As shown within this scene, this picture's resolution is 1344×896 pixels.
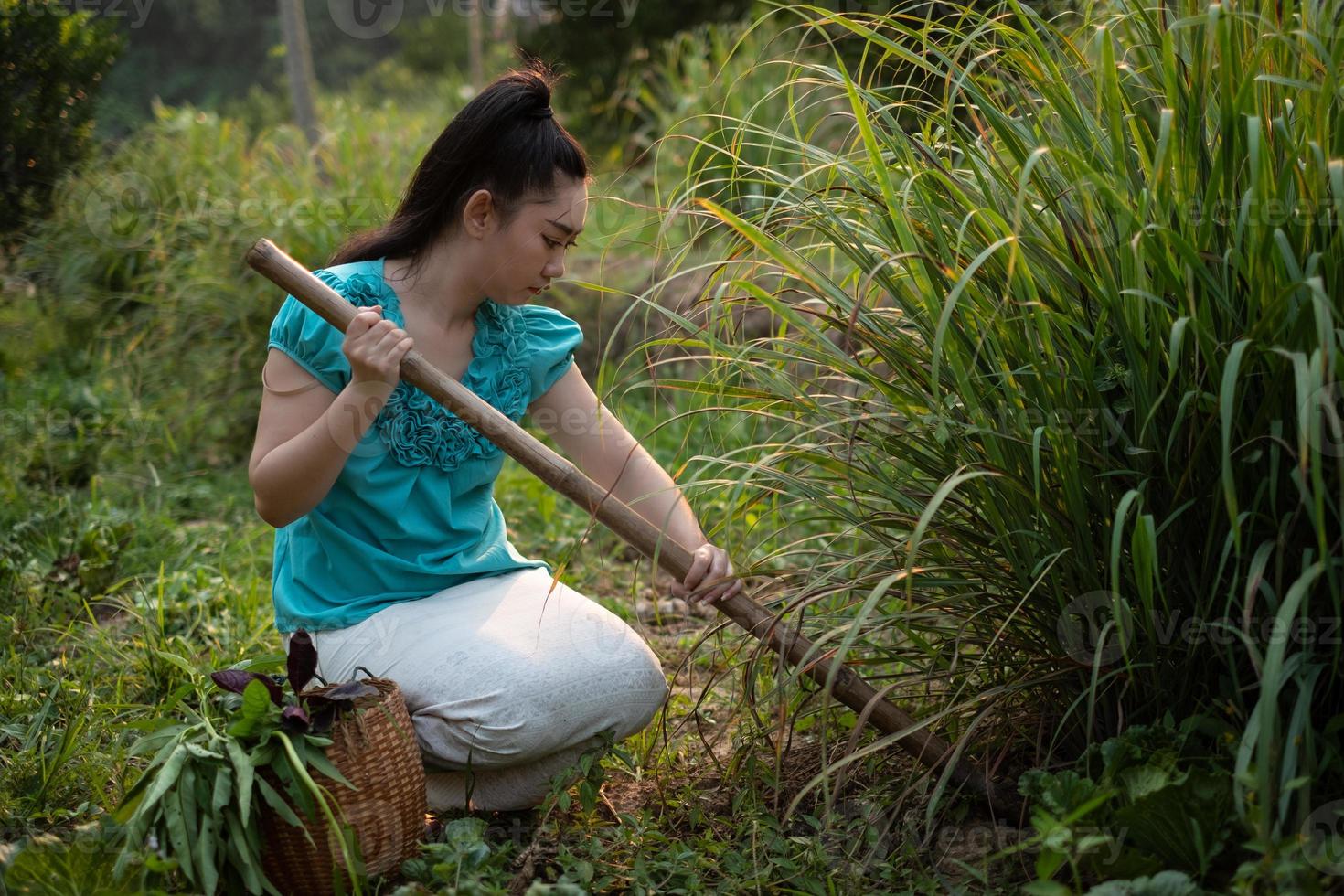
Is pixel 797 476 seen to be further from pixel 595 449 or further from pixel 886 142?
pixel 886 142

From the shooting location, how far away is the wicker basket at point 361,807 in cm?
174

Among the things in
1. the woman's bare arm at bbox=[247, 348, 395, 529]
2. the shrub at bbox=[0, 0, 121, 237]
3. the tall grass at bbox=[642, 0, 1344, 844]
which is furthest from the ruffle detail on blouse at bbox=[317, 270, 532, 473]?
the shrub at bbox=[0, 0, 121, 237]

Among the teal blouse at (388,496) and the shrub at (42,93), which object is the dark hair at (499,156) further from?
the shrub at (42,93)

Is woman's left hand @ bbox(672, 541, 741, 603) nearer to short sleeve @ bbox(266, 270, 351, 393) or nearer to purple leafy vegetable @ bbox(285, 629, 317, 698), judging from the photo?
purple leafy vegetable @ bbox(285, 629, 317, 698)

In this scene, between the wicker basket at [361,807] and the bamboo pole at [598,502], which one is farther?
the bamboo pole at [598,502]

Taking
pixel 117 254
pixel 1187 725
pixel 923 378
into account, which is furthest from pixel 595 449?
pixel 117 254

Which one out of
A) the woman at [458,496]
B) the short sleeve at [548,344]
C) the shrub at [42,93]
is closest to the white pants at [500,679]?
the woman at [458,496]

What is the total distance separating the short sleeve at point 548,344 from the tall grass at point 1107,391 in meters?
0.35

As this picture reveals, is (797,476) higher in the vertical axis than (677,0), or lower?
lower

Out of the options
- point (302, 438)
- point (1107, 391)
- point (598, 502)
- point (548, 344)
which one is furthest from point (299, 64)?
point (1107, 391)

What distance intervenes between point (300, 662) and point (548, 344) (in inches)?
30.6

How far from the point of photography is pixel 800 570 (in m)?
1.98

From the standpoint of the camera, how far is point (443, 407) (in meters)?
2.11

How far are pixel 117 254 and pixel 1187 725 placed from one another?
4607 mm
